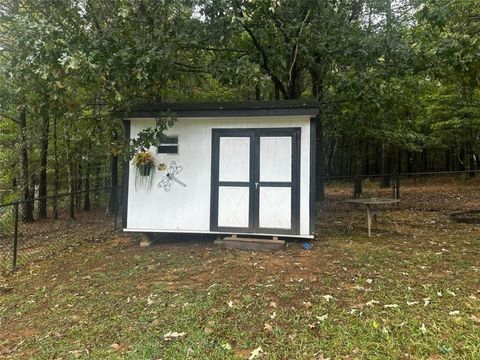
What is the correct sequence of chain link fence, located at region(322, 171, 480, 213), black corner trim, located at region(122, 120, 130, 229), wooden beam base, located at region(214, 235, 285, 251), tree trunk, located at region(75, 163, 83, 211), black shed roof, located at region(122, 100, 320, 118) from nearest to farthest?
1. black shed roof, located at region(122, 100, 320, 118)
2. wooden beam base, located at region(214, 235, 285, 251)
3. black corner trim, located at region(122, 120, 130, 229)
4. chain link fence, located at region(322, 171, 480, 213)
5. tree trunk, located at region(75, 163, 83, 211)

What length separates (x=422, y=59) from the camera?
723 centimetres

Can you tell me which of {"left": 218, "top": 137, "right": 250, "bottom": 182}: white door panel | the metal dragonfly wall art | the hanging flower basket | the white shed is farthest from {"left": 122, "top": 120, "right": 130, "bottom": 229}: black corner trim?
{"left": 218, "top": 137, "right": 250, "bottom": 182}: white door panel

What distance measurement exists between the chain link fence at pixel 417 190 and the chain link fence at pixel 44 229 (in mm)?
6178

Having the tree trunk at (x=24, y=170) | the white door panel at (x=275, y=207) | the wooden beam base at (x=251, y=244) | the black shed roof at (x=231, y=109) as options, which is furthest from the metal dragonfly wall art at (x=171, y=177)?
the tree trunk at (x=24, y=170)

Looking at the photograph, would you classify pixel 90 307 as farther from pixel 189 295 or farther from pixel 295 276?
pixel 295 276

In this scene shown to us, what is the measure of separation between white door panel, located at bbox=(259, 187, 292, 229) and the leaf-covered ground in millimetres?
509

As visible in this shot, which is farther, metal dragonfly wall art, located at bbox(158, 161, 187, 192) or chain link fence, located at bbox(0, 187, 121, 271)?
metal dragonfly wall art, located at bbox(158, 161, 187, 192)

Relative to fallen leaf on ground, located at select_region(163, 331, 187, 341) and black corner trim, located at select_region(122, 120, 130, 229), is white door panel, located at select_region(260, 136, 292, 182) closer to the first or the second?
black corner trim, located at select_region(122, 120, 130, 229)

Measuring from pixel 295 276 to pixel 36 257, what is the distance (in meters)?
4.74

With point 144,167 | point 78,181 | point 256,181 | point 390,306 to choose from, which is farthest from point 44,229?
point 390,306

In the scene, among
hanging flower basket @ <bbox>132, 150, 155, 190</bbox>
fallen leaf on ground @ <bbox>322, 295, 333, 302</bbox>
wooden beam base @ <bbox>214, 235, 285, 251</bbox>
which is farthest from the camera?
hanging flower basket @ <bbox>132, 150, 155, 190</bbox>

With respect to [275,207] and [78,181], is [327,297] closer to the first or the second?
[275,207]

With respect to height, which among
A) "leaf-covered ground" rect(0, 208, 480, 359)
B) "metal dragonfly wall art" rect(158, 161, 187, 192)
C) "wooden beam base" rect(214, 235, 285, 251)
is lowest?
"leaf-covered ground" rect(0, 208, 480, 359)

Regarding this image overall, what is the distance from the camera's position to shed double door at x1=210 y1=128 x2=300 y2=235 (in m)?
6.23
